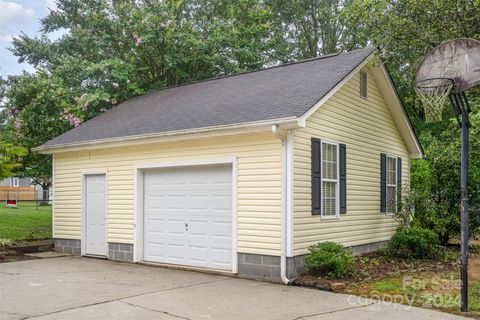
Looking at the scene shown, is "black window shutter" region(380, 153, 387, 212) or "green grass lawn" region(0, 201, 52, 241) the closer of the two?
"black window shutter" region(380, 153, 387, 212)

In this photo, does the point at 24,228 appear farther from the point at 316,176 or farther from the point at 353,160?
the point at 353,160

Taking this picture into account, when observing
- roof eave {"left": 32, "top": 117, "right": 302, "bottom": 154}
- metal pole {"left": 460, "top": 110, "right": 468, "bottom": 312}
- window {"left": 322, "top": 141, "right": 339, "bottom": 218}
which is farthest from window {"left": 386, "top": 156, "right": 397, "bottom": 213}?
metal pole {"left": 460, "top": 110, "right": 468, "bottom": 312}

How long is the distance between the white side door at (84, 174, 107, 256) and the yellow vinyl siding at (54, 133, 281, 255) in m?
0.25

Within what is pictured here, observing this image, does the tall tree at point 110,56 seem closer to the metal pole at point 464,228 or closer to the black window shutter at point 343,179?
the black window shutter at point 343,179

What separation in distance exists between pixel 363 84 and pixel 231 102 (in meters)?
3.42


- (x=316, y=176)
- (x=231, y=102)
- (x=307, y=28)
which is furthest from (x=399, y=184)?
(x=307, y=28)

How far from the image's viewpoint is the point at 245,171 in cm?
882

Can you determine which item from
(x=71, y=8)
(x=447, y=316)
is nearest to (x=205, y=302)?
(x=447, y=316)

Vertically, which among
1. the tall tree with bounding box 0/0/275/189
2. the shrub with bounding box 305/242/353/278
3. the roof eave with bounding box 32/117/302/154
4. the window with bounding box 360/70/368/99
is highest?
the tall tree with bounding box 0/0/275/189

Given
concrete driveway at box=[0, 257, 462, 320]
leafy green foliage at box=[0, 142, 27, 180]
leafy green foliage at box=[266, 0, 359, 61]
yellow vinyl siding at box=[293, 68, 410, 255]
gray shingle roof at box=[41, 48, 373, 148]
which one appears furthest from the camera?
leafy green foliage at box=[266, 0, 359, 61]

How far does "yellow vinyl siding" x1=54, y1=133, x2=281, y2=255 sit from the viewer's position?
8.45 metres

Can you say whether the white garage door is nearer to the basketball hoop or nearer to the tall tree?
the basketball hoop

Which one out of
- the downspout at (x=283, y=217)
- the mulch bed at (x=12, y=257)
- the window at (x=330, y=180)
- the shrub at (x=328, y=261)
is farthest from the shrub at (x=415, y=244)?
the mulch bed at (x=12, y=257)

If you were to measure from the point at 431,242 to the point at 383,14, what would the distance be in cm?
554
